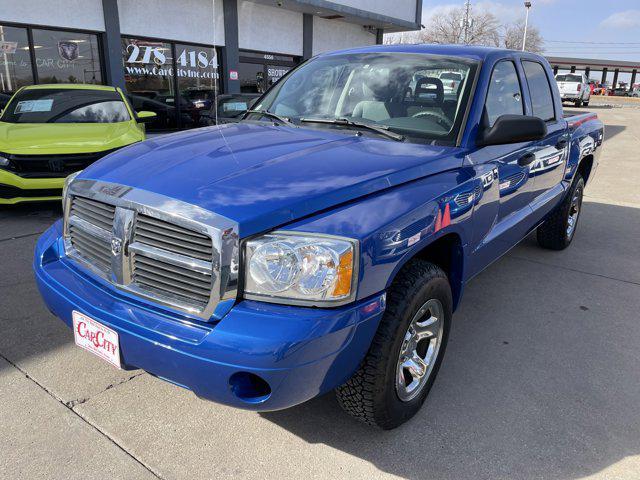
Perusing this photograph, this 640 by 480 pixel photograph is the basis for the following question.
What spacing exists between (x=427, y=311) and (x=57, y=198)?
511 centimetres

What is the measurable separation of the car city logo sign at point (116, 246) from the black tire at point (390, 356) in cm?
111

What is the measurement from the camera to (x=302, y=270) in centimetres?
194

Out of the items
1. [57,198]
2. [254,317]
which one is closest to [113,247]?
[254,317]

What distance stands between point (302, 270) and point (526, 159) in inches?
87.1

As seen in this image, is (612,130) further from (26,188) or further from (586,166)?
(26,188)

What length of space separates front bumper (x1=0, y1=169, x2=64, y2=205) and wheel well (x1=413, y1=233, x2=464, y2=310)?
193 inches

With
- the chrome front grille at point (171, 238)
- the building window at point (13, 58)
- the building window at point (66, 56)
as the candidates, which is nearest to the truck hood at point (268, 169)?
the chrome front grille at point (171, 238)

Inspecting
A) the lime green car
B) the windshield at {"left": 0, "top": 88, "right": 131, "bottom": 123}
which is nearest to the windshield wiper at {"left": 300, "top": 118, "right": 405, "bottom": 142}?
the lime green car

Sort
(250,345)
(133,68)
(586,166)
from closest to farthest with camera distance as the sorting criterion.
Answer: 1. (250,345)
2. (586,166)
3. (133,68)

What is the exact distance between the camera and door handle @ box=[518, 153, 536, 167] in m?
3.40

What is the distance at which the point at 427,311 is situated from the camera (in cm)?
257

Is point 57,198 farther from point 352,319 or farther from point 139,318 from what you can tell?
point 352,319

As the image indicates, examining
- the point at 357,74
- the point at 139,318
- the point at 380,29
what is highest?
the point at 380,29

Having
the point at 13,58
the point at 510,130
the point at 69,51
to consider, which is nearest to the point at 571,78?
the point at 69,51
